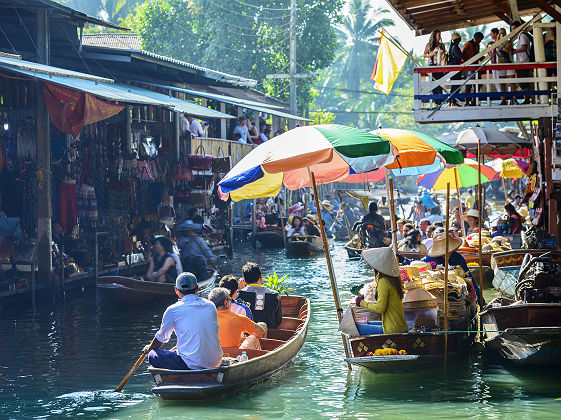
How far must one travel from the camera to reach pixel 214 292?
9297 mm

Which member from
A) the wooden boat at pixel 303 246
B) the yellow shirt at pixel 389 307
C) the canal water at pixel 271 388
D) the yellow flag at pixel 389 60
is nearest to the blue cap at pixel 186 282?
the canal water at pixel 271 388

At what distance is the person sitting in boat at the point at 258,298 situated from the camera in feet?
34.2

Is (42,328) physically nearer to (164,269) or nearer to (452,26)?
(164,269)

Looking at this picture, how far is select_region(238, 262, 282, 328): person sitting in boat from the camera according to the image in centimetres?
1043

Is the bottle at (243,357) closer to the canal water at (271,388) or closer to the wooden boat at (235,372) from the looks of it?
the wooden boat at (235,372)

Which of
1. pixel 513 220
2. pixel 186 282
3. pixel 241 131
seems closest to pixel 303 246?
pixel 241 131

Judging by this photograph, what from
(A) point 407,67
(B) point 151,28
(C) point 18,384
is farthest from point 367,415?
(A) point 407,67

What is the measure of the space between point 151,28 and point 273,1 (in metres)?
5.90

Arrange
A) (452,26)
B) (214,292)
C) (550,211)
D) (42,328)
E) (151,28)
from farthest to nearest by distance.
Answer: (151,28)
(452,26)
(550,211)
(42,328)
(214,292)

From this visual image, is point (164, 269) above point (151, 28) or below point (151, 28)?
below

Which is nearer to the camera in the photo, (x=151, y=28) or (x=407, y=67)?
(x=151, y=28)

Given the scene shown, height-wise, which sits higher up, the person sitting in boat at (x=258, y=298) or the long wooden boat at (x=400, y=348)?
the person sitting in boat at (x=258, y=298)

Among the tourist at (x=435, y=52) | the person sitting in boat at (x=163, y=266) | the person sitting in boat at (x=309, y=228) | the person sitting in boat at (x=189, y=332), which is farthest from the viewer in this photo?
the person sitting in boat at (x=309, y=228)

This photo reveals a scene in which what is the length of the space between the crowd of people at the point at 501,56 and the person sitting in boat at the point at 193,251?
5311 mm
